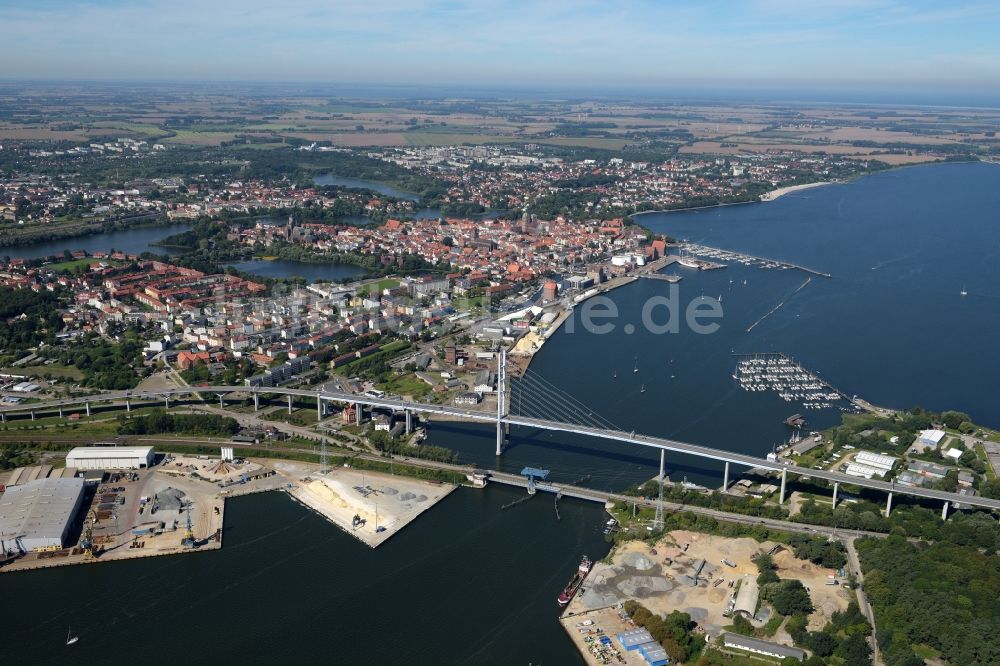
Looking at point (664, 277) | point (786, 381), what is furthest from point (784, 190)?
point (786, 381)

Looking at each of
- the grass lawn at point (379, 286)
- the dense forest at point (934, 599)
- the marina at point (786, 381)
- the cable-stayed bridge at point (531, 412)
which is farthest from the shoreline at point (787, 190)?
the dense forest at point (934, 599)

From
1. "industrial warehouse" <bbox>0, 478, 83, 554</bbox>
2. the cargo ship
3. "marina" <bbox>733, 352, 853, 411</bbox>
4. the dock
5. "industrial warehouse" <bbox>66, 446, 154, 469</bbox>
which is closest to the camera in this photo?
the cargo ship

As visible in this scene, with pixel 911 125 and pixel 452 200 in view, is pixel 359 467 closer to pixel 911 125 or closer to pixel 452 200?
pixel 452 200

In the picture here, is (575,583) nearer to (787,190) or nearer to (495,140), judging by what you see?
(787,190)

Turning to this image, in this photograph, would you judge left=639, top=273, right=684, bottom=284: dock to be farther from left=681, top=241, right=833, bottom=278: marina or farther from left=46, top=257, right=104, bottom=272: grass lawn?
left=46, top=257, right=104, bottom=272: grass lawn

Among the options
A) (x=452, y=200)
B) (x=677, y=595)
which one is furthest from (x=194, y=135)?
(x=677, y=595)

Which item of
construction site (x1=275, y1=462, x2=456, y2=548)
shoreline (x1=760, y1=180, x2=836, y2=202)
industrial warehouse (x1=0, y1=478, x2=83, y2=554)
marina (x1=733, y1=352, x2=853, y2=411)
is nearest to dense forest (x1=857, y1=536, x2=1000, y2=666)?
marina (x1=733, y1=352, x2=853, y2=411)
